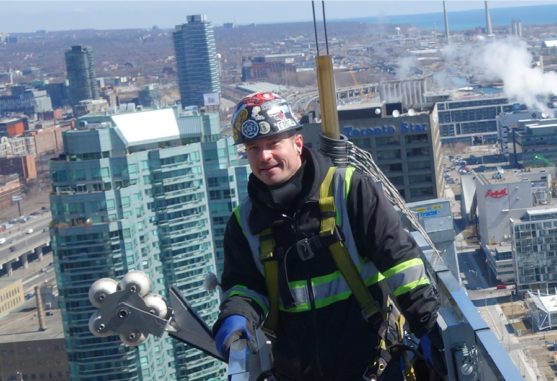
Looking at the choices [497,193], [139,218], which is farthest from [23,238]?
[139,218]

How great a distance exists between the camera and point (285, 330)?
1440 millimetres

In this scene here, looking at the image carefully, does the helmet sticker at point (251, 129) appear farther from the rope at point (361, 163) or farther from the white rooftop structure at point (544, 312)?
the white rooftop structure at point (544, 312)

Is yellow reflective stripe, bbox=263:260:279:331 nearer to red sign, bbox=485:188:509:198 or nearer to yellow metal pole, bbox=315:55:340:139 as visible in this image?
yellow metal pole, bbox=315:55:340:139

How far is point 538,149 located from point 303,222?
21719mm

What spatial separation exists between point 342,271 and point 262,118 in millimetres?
213

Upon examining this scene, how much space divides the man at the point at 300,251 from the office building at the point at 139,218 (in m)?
7.91

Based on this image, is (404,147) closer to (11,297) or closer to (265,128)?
(11,297)

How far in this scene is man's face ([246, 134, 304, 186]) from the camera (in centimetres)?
141

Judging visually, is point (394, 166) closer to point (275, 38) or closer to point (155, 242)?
point (155, 242)

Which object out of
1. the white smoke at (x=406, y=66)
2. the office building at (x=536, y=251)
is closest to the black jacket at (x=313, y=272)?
the office building at (x=536, y=251)

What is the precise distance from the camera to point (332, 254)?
4.55 feet

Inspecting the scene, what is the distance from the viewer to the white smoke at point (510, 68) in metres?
32.8

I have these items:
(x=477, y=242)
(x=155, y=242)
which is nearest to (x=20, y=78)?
(x=477, y=242)

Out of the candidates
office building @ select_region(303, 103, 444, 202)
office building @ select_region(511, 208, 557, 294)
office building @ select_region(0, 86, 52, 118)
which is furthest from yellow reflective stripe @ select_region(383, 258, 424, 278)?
office building @ select_region(0, 86, 52, 118)
